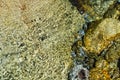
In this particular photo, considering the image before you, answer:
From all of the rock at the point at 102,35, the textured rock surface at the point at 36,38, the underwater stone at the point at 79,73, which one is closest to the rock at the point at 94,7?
the textured rock surface at the point at 36,38

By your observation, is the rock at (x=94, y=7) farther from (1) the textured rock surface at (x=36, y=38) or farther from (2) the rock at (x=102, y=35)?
(2) the rock at (x=102, y=35)

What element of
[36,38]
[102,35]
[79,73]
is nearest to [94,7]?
[102,35]

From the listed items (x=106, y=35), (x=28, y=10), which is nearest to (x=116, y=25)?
(x=106, y=35)

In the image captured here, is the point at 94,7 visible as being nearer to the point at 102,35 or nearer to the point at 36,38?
the point at 102,35

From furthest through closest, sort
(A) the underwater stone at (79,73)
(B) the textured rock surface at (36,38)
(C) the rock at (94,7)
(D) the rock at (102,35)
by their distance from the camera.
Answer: (C) the rock at (94,7), (D) the rock at (102,35), (B) the textured rock surface at (36,38), (A) the underwater stone at (79,73)

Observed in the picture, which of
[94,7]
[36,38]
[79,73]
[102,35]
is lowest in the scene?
[79,73]

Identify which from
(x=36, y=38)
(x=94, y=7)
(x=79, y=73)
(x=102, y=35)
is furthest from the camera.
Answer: (x=94, y=7)

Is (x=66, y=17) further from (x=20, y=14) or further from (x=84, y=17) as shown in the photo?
(x=20, y=14)
